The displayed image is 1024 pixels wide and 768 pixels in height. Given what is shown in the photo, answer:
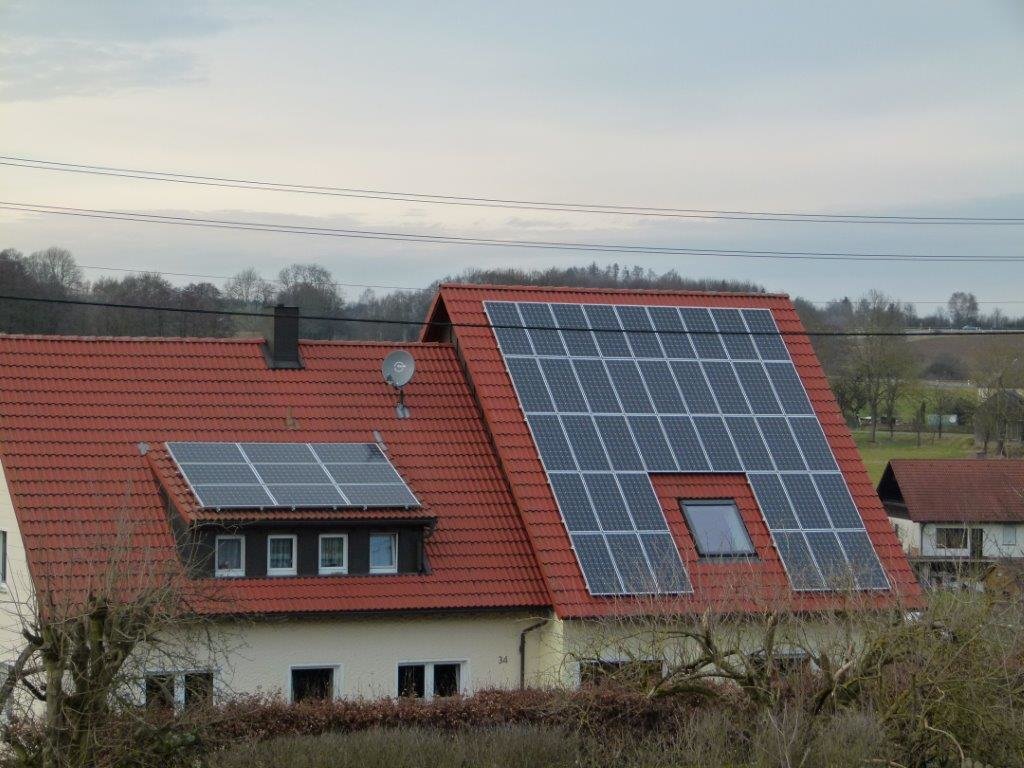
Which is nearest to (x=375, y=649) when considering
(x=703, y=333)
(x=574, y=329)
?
(x=574, y=329)

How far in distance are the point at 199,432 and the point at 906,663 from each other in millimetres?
11912

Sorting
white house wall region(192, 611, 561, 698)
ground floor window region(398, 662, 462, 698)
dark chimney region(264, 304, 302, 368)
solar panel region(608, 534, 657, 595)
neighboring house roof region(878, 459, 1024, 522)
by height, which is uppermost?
dark chimney region(264, 304, 302, 368)

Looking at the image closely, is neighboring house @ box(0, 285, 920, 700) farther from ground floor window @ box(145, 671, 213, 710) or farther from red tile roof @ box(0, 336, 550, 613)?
ground floor window @ box(145, 671, 213, 710)

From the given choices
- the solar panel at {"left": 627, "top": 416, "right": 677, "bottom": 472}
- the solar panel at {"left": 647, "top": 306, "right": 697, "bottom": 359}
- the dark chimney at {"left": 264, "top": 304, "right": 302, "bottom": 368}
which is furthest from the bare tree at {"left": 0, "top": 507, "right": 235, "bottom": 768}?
the solar panel at {"left": 647, "top": 306, "right": 697, "bottom": 359}

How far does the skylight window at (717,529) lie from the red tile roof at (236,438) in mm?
2885

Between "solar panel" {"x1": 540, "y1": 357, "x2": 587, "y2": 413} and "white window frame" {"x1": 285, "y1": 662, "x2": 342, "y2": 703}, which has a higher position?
"solar panel" {"x1": 540, "y1": 357, "x2": 587, "y2": 413}

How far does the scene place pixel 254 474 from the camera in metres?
21.9

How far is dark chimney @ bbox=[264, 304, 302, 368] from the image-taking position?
2495 cm

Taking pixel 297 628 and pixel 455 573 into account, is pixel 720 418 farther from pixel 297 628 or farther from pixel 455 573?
pixel 297 628

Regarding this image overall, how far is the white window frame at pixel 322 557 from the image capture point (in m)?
21.7

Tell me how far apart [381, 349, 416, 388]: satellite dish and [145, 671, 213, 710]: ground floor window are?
7174 mm

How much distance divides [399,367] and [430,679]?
5.75 metres

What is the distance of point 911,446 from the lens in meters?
72.3

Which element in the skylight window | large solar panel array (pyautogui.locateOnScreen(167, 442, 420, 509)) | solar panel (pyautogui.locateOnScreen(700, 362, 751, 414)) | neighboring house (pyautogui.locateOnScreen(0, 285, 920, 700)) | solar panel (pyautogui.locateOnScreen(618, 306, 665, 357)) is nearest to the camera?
neighboring house (pyautogui.locateOnScreen(0, 285, 920, 700))
